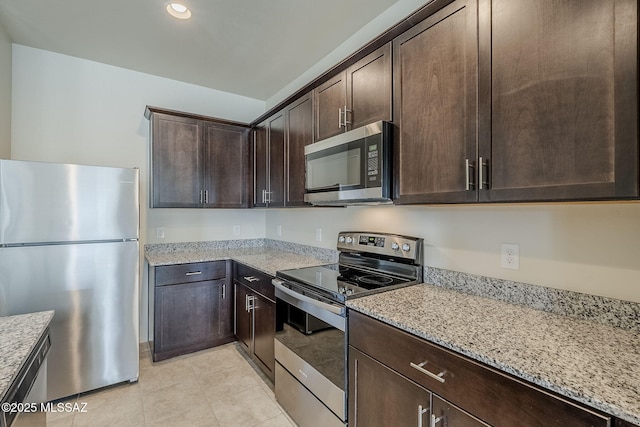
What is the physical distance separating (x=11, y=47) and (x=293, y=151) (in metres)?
A: 2.47

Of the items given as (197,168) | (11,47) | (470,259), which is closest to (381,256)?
(470,259)

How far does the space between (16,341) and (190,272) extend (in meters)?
1.63

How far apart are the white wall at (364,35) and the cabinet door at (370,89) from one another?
449 millimetres

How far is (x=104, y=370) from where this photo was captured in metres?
2.22

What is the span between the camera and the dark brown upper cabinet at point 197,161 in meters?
2.76

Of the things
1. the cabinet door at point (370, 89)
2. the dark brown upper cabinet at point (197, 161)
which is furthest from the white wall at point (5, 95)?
the cabinet door at point (370, 89)

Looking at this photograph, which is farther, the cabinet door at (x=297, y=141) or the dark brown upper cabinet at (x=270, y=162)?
the dark brown upper cabinet at (x=270, y=162)

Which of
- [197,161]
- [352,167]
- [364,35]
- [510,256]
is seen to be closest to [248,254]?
[197,161]

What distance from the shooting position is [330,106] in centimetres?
202

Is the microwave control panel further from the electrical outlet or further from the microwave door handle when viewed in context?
the electrical outlet

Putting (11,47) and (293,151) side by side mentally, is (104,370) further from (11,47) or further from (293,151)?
(11,47)

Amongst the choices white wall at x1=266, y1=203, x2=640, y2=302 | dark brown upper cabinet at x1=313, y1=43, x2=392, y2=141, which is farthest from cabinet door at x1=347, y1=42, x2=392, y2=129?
white wall at x1=266, y1=203, x2=640, y2=302

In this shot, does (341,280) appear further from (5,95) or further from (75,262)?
(5,95)

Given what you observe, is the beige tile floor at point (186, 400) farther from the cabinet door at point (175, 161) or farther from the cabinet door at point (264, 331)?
the cabinet door at point (175, 161)
